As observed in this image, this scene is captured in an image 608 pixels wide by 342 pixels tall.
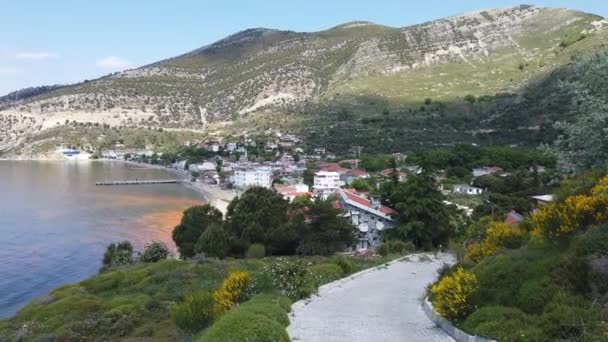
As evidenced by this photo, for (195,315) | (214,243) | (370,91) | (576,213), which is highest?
(370,91)

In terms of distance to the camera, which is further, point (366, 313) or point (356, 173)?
point (356, 173)

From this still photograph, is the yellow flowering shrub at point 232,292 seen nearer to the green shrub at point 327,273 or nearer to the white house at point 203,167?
the green shrub at point 327,273

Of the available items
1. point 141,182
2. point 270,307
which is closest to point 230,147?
point 141,182

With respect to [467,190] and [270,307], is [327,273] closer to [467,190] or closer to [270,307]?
[270,307]

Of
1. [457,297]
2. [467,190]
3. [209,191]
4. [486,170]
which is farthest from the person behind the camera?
[209,191]

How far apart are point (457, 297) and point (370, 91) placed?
123m

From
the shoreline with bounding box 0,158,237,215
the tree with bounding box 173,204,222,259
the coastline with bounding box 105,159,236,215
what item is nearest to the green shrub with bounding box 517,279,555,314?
the tree with bounding box 173,204,222,259

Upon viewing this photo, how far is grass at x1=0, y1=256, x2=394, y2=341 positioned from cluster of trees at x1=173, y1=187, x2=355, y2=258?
7.18m

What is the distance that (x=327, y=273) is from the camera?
53.5 ft

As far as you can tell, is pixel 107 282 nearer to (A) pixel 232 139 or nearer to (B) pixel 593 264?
(B) pixel 593 264

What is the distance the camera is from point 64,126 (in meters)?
160

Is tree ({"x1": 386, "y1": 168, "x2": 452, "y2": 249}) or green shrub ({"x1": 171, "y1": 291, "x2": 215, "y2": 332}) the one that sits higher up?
green shrub ({"x1": 171, "y1": 291, "x2": 215, "y2": 332})

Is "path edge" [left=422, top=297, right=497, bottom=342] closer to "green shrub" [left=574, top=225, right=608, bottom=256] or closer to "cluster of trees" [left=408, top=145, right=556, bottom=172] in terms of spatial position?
"green shrub" [left=574, top=225, right=608, bottom=256]

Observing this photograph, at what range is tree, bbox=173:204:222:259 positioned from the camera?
3609 centimetres
